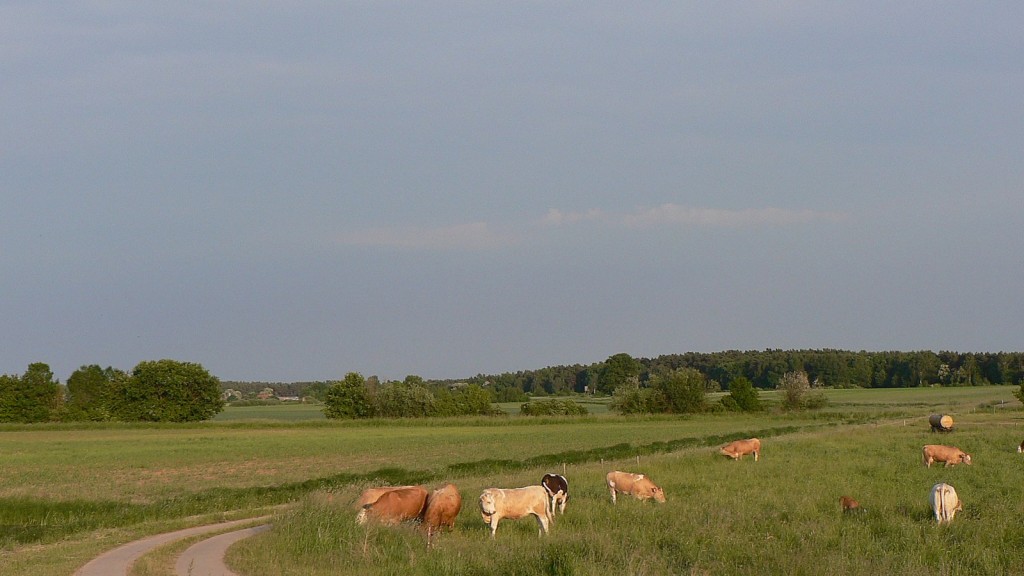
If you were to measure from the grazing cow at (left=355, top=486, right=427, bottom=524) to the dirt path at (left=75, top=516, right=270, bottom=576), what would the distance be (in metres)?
3.32

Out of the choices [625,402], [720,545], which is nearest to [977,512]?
[720,545]

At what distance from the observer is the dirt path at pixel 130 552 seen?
16.9 m

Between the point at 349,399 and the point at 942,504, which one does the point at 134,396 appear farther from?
the point at 942,504

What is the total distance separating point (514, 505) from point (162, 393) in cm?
10039

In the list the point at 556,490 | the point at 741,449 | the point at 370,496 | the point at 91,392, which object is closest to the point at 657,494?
the point at 556,490

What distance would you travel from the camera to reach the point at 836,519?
67.9 ft

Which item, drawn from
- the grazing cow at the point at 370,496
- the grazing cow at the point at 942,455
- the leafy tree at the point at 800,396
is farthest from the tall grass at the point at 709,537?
the leafy tree at the point at 800,396

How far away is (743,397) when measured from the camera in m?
A: 113

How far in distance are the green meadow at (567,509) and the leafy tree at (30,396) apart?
58.9 meters

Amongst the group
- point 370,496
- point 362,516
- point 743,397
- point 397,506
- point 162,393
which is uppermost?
point 162,393

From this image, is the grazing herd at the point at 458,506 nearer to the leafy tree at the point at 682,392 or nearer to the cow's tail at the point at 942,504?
the cow's tail at the point at 942,504

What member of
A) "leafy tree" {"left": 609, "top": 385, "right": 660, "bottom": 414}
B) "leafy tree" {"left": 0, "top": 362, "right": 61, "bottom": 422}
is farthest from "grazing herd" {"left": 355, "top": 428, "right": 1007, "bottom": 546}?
"leafy tree" {"left": 0, "top": 362, "right": 61, "bottom": 422}

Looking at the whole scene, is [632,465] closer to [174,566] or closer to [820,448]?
[820,448]

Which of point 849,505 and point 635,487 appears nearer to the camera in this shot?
point 849,505
